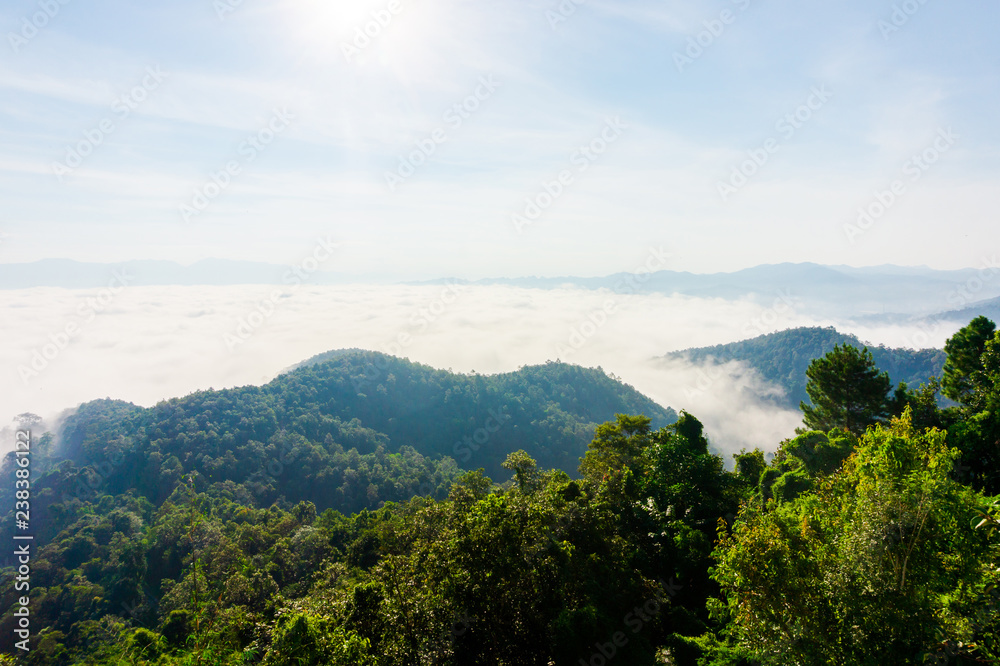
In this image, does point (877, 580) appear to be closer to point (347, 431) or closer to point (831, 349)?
point (347, 431)

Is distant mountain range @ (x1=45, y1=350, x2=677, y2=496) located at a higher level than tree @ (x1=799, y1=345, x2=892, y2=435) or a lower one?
lower

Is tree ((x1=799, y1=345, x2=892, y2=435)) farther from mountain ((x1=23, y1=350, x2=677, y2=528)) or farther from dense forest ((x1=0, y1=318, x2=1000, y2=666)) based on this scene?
mountain ((x1=23, y1=350, x2=677, y2=528))

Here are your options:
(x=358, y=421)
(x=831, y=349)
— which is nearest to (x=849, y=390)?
(x=358, y=421)

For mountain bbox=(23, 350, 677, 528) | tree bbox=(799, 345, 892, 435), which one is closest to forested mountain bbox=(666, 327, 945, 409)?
mountain bbox=(23, 350, 677, 528)

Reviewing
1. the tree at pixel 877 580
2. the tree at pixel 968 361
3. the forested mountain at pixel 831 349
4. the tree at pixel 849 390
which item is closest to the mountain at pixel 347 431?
the forested mountain at pixel 831 349

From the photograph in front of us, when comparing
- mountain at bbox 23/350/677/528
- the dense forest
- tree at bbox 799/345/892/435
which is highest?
tree at bbox 799/345/892/435

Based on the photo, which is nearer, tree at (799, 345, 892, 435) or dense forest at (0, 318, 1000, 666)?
dense forest at (0, 318, 1000, 666)
